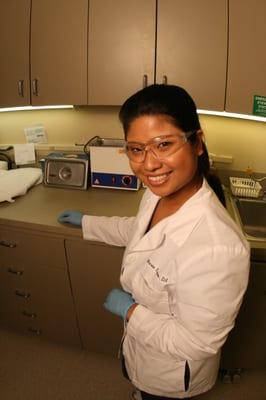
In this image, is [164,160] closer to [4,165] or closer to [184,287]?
[184,287]

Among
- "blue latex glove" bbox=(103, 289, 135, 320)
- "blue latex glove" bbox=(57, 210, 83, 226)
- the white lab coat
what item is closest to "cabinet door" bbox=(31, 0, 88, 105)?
"blue latex glove" bbox=(57, 210, 83, 226)

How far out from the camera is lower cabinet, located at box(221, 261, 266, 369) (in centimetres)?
139

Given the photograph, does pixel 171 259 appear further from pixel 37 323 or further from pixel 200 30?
pixel 37 323

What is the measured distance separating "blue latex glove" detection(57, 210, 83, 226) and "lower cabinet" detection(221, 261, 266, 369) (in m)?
0.80

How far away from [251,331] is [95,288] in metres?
0.81

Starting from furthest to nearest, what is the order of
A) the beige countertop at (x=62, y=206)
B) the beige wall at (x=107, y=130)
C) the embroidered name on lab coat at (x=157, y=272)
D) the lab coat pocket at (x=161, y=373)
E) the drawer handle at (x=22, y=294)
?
the beige wall at (x=107, y=130), the drawer handle at (x=22, y=294), the beige countertop at (x=62, y=206), the lab coat pocket at (x=161, y=373), the embroidered name on lab coat at (x=157, y=272)

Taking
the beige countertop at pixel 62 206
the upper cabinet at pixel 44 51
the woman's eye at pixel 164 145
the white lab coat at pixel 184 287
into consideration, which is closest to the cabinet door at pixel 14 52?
the upper cabinet at pixel 44 51

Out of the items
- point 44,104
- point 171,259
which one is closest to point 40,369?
point 171,259

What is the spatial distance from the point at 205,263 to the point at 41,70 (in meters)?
1.49

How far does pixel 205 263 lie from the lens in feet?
2.40

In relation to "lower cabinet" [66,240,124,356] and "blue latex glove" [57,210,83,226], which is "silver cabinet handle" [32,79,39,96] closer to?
"blue latex glove" [57,210,83,226]

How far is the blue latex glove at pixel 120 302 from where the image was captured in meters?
0.99

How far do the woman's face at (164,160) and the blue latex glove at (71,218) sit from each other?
0.70 meters

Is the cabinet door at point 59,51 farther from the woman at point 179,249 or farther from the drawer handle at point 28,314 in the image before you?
the drawer handle at point 28,314
